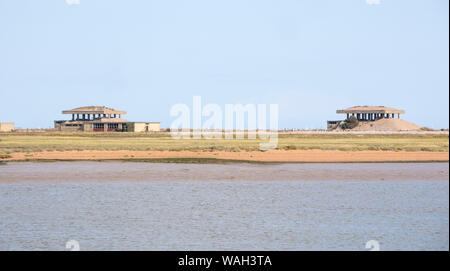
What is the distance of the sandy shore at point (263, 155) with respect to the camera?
5475cm

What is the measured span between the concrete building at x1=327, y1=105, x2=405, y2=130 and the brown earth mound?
3.61 m

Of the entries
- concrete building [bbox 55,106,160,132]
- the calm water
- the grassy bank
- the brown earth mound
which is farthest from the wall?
the calm water

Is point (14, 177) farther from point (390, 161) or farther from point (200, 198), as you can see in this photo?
point (390, 161)

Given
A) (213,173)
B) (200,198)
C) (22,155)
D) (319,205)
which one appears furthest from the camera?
(22,155)

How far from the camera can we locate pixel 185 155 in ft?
192

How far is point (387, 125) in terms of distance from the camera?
14500cm

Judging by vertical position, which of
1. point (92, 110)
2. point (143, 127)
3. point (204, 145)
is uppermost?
point (92, 110)

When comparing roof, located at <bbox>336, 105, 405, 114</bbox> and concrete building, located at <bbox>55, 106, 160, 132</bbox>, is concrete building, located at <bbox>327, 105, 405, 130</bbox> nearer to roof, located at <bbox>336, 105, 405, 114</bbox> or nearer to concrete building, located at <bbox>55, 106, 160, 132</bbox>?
roof, located at <bbox>336, 105, 405, 114</bbox>

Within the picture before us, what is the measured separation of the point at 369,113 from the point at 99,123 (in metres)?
68.5

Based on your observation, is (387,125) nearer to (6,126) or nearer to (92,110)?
(92,110)

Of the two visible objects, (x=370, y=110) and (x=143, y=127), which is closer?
(x=143, y=127)

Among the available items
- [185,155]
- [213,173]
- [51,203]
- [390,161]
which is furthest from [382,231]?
[185,155]

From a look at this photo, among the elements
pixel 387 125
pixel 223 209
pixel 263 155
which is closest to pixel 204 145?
pixel 263 155
